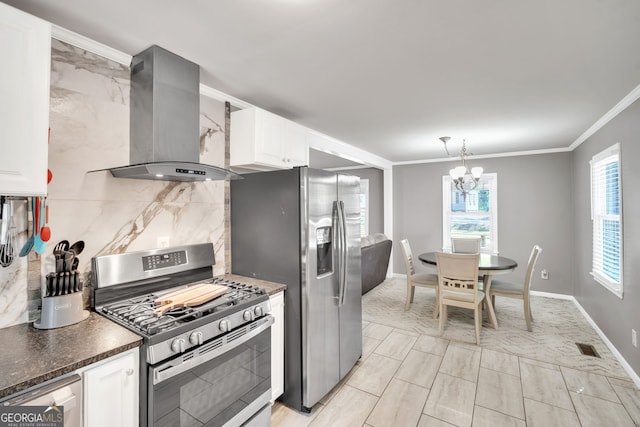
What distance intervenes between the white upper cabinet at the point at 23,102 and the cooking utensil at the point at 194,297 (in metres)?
0.78

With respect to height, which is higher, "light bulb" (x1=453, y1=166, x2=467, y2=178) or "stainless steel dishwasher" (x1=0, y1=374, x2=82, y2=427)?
"light bulb" (x1=453, y1=166, x2=467, y2=178)

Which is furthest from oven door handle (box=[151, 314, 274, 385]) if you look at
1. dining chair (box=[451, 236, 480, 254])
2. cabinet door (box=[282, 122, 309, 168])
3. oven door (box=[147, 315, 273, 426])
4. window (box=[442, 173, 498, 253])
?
window (box=[442, 173, 498, 253])

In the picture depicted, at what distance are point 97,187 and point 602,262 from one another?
4.98 meters

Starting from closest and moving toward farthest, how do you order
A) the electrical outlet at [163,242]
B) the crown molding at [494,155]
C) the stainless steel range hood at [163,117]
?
the stainless steel range hood at [163,117]
the electrical outlet at [163,242]
the crown molding at [494,155]

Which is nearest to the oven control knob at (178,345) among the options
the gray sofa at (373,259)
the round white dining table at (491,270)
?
the round white dining table at (491,270)

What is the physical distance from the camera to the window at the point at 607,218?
→ 9.66 feet

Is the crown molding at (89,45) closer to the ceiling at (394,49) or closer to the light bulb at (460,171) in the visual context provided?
the ceiling at (394,49)

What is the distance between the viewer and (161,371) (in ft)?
4.35

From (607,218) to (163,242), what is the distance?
4.47 metres

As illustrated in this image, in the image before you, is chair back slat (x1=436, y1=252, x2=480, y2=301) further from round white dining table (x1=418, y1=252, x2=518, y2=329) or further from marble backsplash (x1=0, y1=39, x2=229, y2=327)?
marble backsplash (x1=0, y1=39, x2=229, y2=327)

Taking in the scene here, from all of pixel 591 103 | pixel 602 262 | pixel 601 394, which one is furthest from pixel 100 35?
pixel 602 262

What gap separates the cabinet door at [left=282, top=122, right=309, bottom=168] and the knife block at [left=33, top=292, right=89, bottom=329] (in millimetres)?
1916

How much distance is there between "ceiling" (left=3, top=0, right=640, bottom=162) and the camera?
4.86ft

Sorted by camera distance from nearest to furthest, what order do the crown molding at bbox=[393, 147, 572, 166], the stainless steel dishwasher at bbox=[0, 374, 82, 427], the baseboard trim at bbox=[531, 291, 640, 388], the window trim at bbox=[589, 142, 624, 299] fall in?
the stainless steel dishwasher at bbox=[0, 374, 82, 427] → the baseboard trim at bbox=[531, 291, 640, 388] → the window trim at bbox=[589, 142, 624, 299] → the crown molding at bbox=[393, 147, 572, 166]
